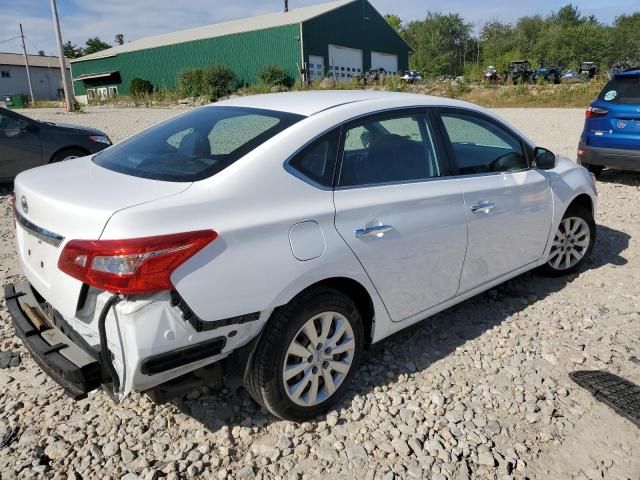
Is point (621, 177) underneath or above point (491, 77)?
underneath

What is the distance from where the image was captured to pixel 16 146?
25.1ft

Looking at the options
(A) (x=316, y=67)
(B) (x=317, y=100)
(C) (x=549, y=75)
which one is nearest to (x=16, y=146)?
(B) (x=317, y=100)

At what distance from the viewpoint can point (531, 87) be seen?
2614 centimetres

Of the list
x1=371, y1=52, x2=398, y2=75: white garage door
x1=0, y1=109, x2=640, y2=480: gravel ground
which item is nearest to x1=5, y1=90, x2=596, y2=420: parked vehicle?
x1=0, y1=109, x2=640, y2=480: gravel ground

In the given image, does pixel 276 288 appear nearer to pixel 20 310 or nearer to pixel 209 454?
pixel 209 454

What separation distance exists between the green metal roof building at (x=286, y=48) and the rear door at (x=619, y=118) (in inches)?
1182

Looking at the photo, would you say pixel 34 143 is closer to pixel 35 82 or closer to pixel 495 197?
pixel 495 197

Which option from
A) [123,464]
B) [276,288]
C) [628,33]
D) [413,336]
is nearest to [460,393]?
[413,336]

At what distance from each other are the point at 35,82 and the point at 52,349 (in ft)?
256

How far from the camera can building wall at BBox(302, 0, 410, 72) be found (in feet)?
121

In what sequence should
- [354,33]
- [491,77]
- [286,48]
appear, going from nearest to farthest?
[491,77]
[286,48]
[354,33]

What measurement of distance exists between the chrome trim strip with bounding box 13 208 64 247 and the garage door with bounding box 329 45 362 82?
122ft

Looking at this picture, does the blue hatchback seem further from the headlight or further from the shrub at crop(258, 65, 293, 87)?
the shrub at crop(258, 65, 293, 87)

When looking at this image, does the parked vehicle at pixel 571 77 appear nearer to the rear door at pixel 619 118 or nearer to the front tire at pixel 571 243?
the rear door at pixel 619 118
